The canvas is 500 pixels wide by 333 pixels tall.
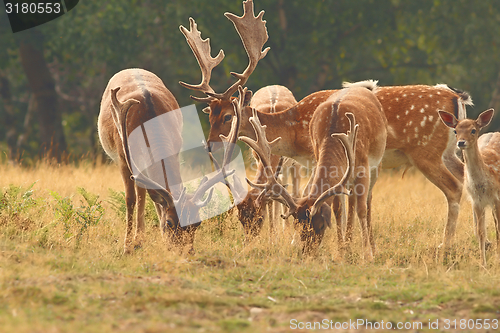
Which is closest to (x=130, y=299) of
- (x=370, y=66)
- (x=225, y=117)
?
(x=225, y=117)

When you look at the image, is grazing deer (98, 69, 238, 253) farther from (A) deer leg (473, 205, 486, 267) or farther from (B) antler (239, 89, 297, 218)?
(A) deer leg (473, 205, 486, 267)

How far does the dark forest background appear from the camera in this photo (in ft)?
48.2

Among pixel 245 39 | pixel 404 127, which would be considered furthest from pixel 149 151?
pixel 404 127

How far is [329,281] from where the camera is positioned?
5.89 meters

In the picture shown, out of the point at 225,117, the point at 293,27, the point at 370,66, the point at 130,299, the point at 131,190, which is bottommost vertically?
the point at 130,299

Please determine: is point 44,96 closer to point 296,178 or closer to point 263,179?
point 296,178

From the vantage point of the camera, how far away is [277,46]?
16.3 m

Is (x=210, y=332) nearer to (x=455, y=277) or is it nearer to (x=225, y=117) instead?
(x=455, y=277)

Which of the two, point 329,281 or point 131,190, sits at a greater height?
point 131,190

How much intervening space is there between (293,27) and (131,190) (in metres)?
10.4

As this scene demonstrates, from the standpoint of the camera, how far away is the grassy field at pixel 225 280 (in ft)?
14.7

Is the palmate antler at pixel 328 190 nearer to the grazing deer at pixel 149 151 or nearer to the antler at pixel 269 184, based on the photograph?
the antler at pixel 269 184

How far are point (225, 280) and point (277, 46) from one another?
11.4 m

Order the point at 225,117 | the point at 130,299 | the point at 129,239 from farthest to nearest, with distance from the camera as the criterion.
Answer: the point at 225,117, the point at 129,239, the point at 130,299
